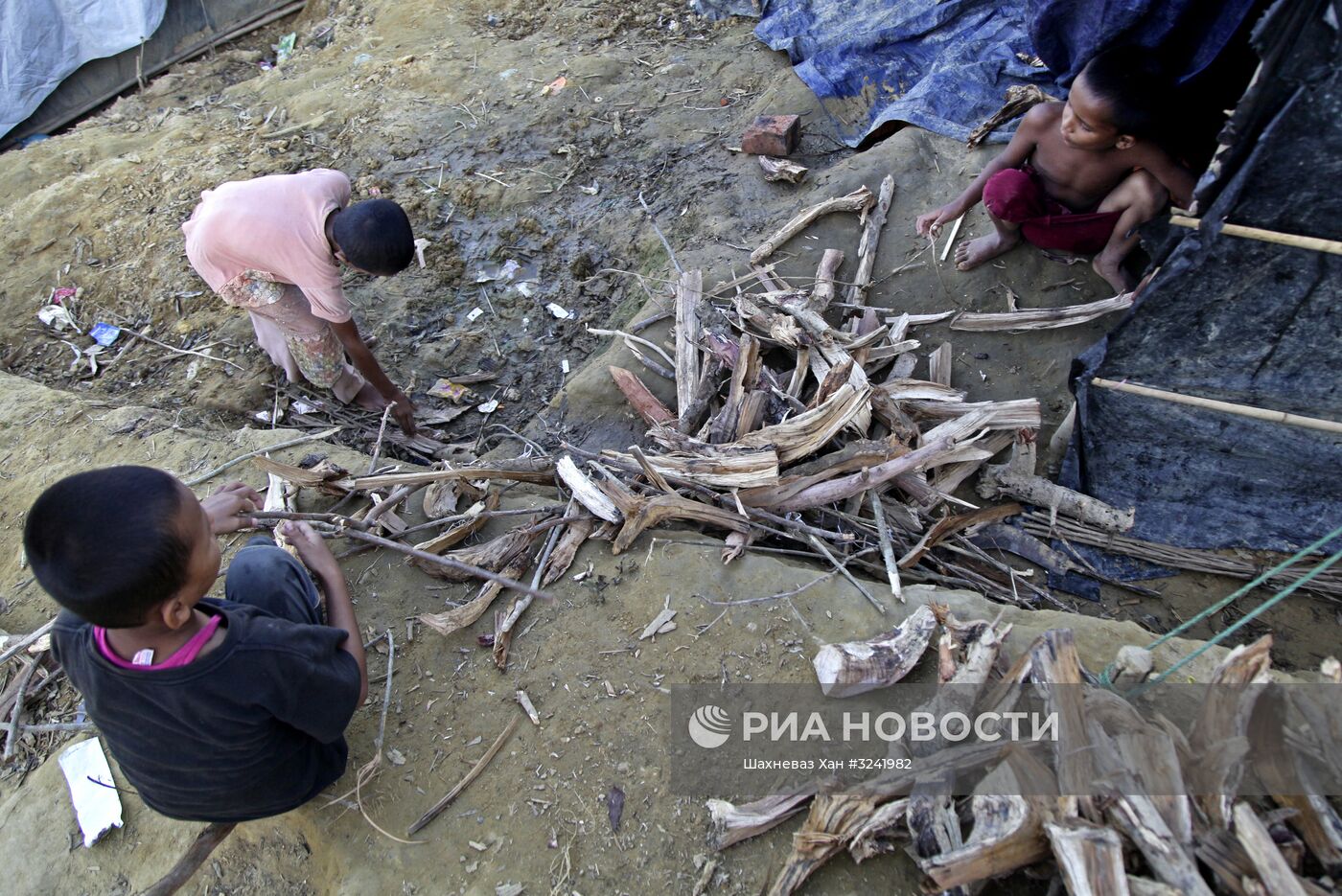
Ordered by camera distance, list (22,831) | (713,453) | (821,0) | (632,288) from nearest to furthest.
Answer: (22,831) < (713,453) < (632,288) < (821,0)

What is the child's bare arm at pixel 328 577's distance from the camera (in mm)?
2418

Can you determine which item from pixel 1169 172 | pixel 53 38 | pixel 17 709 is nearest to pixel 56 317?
pixel 17 709

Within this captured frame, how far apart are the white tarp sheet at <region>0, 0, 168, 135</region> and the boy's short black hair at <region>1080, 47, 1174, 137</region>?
870 centimetres

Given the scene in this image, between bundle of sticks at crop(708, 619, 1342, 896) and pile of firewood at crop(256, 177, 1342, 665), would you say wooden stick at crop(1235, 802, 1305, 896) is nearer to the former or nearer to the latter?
bundle of sticks at crop(708, 619, 1342, 896)

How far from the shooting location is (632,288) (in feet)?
14.8

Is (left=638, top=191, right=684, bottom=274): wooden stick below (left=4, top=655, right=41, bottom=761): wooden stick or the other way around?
the other way around

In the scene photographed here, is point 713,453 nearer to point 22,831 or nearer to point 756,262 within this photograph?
point 756,262

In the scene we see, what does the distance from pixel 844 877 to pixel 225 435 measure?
10.3ft

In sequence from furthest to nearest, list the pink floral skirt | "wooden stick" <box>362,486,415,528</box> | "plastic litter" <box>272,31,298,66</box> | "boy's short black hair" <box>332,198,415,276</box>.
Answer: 1. "plastic litter" <box>272,31,298,66</box>
2. the pink floral skirt
3. "boy's short black hair" <box>332,198,415,276</box>
4. "wooden stick" <box>362,486,415,528</box>

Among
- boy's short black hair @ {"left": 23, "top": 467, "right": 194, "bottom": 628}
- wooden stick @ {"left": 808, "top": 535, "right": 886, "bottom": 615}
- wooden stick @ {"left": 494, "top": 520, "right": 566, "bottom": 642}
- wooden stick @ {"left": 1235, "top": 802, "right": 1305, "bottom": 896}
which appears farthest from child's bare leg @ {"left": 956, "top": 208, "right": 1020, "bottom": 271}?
boy's short black hair @ {"left": 23, "top": 467, "right": 194, "bottom": 628}

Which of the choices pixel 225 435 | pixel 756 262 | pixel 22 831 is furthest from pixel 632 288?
pixel 22 831

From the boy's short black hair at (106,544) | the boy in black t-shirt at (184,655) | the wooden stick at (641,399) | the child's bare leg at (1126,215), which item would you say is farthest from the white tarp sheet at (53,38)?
the child's bare leg at (1126,215)

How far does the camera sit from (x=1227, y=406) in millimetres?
2879

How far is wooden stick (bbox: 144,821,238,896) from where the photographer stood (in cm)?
215
